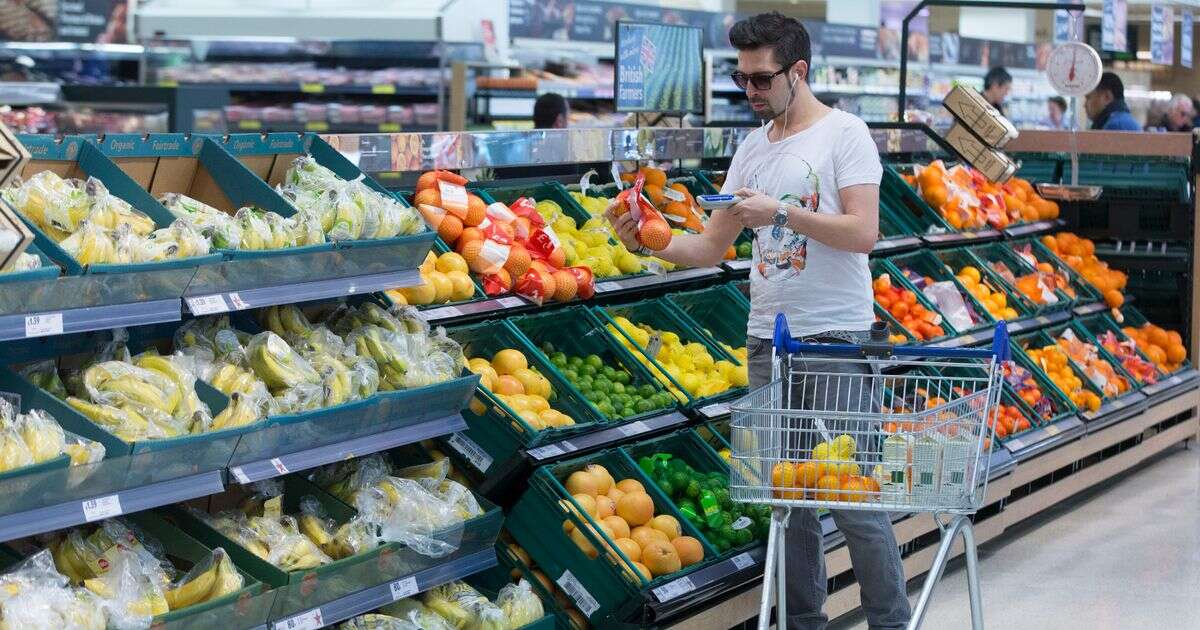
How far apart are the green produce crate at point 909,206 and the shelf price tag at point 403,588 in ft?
11.7

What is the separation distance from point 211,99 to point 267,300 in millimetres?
6187

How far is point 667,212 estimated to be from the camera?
5020 mm

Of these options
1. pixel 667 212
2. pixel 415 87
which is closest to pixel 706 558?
pixel 667 212

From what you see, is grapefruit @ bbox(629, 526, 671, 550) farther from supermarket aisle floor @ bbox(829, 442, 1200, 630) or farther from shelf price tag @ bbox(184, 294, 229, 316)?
shelf price tag @ bbox(184, 294, 229, 316)

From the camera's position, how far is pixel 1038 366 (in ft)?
20.4

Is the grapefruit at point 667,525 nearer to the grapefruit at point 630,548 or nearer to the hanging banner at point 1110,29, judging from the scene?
the grapefruit at point 630,548

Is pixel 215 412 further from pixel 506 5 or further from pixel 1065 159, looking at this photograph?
pixel 506 5

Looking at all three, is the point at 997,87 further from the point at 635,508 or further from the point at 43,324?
the point at 43,324

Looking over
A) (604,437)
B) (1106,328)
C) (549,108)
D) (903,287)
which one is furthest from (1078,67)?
(604,437)

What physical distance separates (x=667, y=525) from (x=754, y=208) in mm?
955

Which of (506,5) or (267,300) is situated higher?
(506,5)

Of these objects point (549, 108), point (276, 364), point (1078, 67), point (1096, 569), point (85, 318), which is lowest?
point (1096, 569)

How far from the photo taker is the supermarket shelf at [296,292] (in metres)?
3.07

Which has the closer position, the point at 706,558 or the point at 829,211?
the point at 829,211
